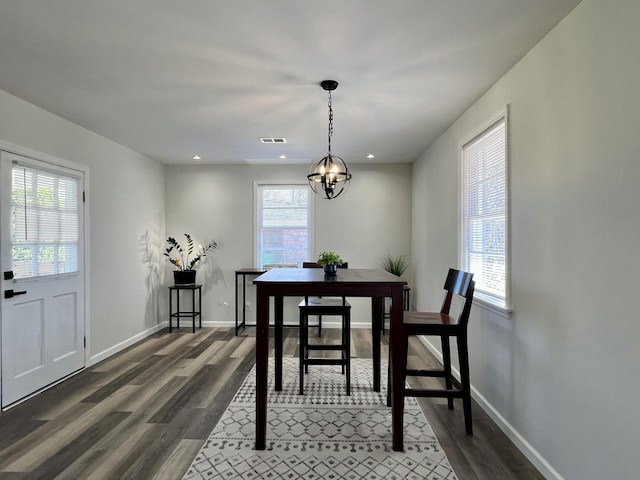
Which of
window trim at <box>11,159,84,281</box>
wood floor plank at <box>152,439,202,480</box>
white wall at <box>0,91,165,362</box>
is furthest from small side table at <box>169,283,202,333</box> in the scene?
wood floor plank at <box>152,439,202,480</box>

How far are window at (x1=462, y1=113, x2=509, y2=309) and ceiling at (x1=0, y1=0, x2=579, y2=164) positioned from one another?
0.41 meters

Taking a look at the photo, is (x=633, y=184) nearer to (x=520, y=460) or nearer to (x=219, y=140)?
(x=520, y=460)

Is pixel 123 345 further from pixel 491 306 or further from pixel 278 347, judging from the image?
pixel 491 306

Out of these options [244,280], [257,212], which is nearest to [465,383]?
[244,280]

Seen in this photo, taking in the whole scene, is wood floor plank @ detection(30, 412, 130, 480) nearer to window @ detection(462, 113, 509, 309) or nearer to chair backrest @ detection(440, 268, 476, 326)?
chair backrest @ detection(440, 268, 476, 326)

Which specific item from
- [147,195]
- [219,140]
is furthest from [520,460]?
[147,195]

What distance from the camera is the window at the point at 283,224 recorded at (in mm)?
5465

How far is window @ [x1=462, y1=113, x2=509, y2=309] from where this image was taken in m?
2.55

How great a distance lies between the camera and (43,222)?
3162 mm

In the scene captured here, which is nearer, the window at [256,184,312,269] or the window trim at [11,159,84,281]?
the window trim at [11,159,84,281]

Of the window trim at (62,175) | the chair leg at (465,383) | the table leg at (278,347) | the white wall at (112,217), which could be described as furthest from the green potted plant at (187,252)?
the chair leg at (465,383)

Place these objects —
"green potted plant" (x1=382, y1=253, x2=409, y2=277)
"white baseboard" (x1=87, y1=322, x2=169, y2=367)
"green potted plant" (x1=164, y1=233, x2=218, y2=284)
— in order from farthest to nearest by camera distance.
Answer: "green potted plant" (x1=164, y1=233, x2=218, y2=284) → "green potted plant" (x1=382, y1=253, x2=409, y2=277) → "white baseboard" (x1=87, y1=322, x2=169, y2=367)

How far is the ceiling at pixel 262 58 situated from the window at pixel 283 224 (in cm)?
186

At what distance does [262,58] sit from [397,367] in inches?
85.9
